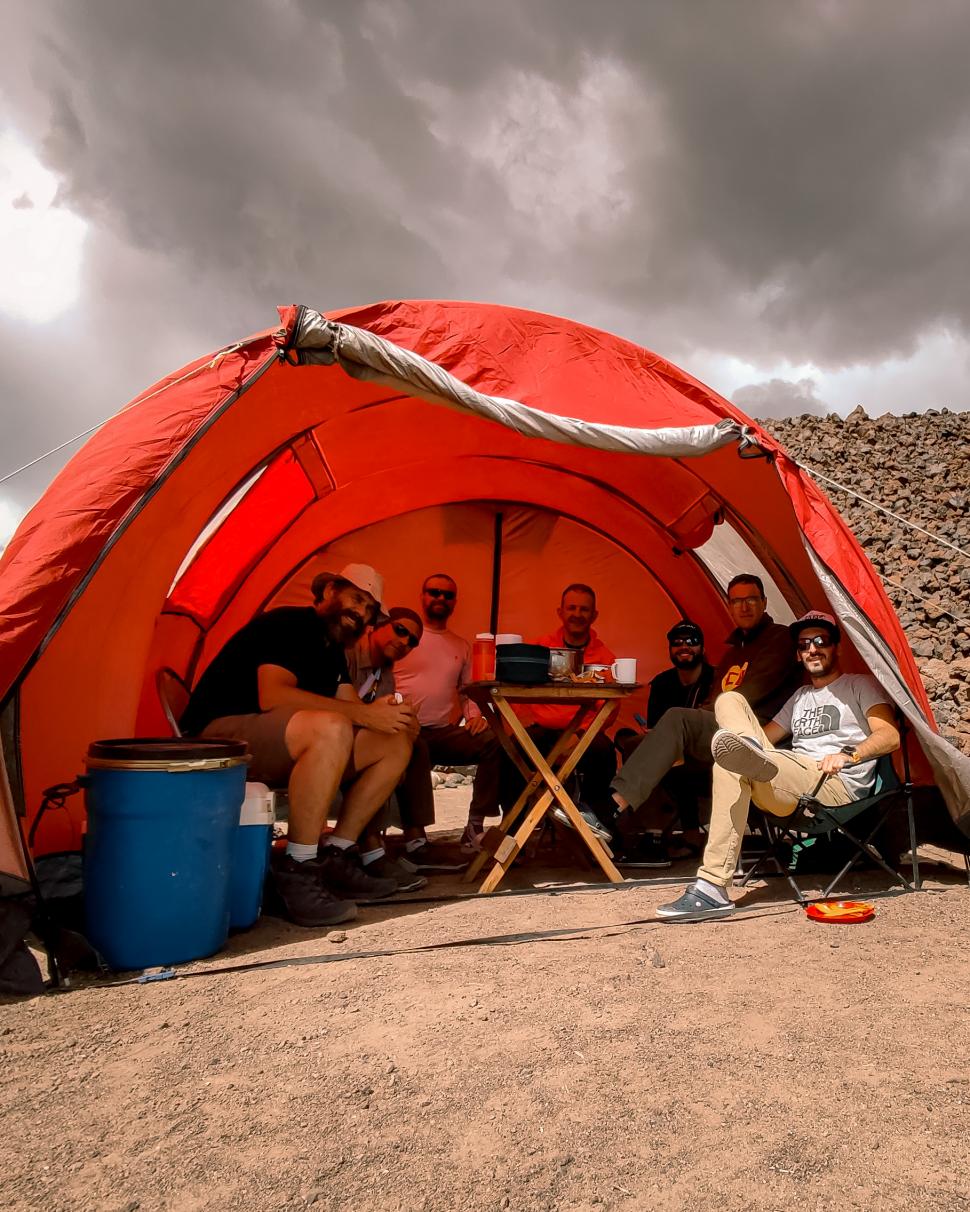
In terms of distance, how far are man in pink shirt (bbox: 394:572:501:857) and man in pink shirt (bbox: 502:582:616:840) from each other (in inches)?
6.0

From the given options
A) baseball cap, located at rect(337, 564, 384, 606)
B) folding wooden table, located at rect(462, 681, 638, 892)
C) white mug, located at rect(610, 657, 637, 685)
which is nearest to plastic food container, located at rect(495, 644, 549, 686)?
folding wooden table, located at rect(462, 681, 638, 892)

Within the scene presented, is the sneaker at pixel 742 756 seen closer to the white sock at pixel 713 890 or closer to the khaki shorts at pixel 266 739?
the white sock at pixel 713 890

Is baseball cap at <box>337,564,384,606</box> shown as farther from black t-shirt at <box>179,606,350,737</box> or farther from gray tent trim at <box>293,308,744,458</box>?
gray tent trim at <box>293,308,744,458</box>

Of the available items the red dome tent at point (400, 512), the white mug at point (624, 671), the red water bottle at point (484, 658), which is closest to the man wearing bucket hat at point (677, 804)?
the white mug at point (624, 671)

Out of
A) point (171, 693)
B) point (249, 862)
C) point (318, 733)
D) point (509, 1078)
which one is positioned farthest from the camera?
point (171, 693)

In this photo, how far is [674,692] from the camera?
4.89 metres

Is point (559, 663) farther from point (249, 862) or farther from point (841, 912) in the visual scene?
point (249, 862)

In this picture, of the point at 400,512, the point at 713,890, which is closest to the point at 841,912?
the point at 713,890

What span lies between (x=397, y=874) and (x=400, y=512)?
8.24 feet

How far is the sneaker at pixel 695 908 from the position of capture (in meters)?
3.11

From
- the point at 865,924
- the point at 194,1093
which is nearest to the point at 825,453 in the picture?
the point at 865,924

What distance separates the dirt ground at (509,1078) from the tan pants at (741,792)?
1.18 ft

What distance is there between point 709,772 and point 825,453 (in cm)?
2896

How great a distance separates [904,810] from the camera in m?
3.74
